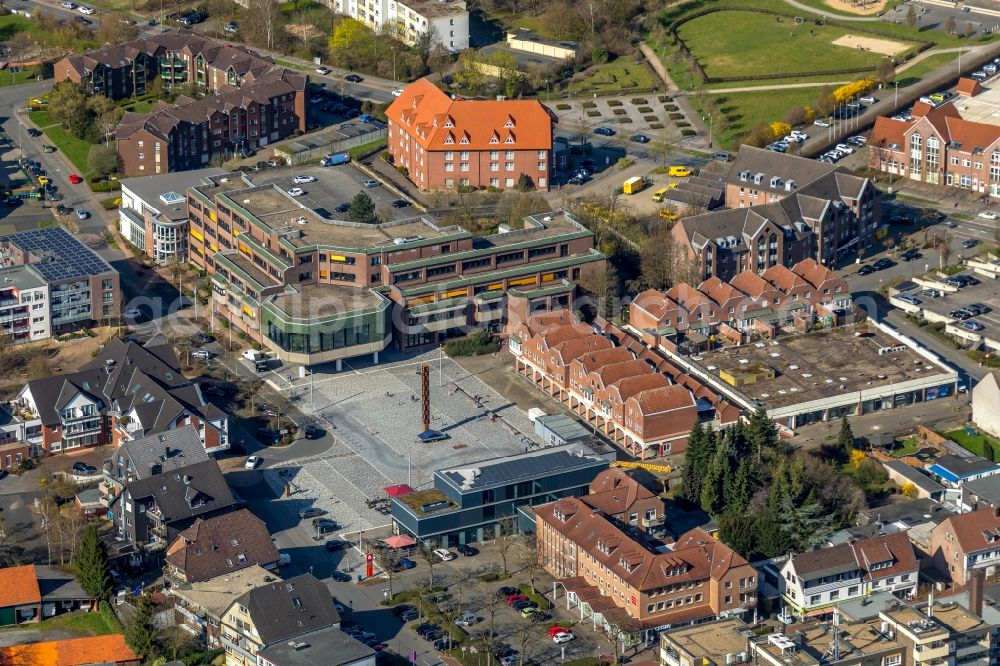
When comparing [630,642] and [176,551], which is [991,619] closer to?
[630,642]

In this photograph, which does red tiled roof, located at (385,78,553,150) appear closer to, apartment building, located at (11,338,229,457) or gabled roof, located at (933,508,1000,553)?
apartment building, located at (11,338,229,457)

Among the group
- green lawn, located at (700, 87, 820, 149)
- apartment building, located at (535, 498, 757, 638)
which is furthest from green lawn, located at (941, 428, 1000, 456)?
green lawn, located at (700, 87, 820, 149)

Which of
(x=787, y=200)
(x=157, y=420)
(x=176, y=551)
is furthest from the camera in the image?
(x=787, y=200)

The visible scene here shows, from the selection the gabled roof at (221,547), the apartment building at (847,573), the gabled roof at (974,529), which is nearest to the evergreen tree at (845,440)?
the gabled roof at (974,529)

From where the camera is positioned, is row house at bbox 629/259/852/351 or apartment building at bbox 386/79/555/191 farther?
apartment building at bbox 386/79/555/191

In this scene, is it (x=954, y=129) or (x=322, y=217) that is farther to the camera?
(x=954, y=129)

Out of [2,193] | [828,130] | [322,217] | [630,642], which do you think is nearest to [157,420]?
[322,217]
